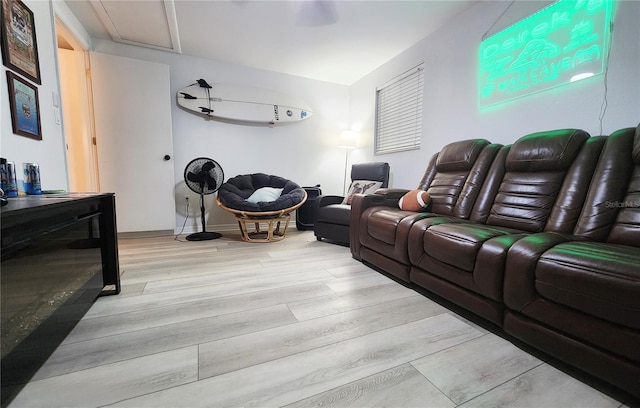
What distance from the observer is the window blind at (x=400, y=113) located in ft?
9.43

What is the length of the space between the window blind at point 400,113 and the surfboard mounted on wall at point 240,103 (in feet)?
3.73

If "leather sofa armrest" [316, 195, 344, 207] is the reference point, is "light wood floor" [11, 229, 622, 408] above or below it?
below

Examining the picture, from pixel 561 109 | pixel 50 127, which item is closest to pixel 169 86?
pixel 50 127

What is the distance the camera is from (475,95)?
89.0 inches

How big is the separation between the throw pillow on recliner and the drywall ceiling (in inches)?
66.4

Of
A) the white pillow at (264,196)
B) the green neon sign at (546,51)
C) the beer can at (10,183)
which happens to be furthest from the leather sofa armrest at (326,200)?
the beer can at (10,183)

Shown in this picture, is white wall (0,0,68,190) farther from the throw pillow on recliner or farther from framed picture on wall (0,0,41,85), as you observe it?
the throw pillow on recliner

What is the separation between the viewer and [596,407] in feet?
2.58

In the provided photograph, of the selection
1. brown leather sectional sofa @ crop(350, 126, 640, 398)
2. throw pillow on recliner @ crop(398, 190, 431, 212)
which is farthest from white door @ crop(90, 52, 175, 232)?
throw pillow on recliner @ crop(398, 190, 431, 212)

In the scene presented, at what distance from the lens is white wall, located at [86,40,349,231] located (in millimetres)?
3191

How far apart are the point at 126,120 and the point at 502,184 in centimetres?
374

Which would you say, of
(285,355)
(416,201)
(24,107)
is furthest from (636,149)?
(24,107)

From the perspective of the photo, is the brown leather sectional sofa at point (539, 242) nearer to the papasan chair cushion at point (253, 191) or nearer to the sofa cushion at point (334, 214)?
the sofa cushion at point (334, 214)

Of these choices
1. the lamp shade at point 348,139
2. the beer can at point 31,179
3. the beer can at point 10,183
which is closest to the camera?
the beer can at point 10,183
